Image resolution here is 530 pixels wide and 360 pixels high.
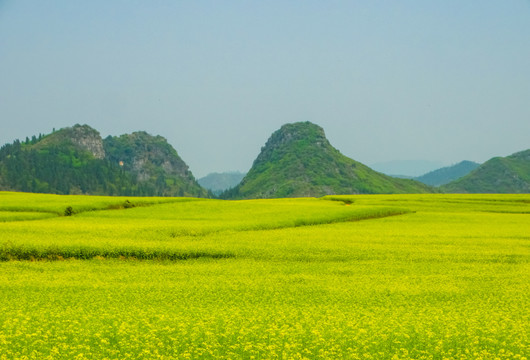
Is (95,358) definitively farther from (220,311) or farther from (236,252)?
(236,252)

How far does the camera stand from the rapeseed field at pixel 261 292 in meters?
18.8

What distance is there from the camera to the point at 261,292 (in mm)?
28203

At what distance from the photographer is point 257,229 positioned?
59250mm

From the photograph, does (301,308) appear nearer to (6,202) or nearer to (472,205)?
(6,202)

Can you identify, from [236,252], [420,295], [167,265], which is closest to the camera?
[420,295]

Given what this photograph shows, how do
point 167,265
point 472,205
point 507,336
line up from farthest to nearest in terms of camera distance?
point 472,205 → point 167,265 → point 507,336

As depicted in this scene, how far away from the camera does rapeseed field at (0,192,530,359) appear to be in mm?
18828

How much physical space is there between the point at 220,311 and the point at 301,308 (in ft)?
13.7

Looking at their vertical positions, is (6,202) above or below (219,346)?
above

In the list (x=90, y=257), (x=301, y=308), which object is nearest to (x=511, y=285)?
(x=301, y=308)

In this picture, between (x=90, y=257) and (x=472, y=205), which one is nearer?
(x=90, y=257)

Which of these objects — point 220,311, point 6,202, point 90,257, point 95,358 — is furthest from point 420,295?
point 6,202

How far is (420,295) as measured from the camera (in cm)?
2784

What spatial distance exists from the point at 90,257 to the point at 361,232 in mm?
30975
